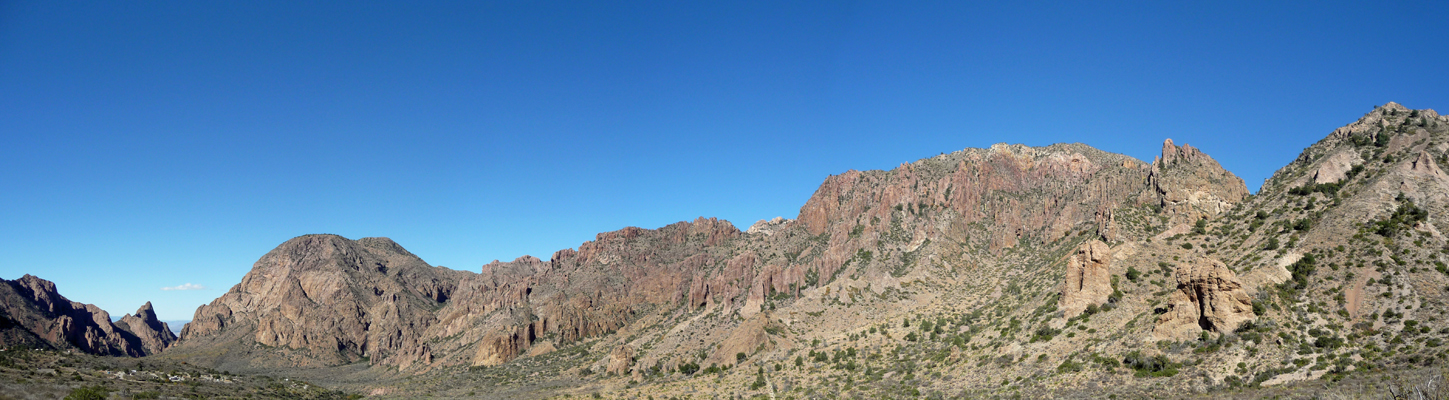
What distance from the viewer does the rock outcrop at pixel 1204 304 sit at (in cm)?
4966

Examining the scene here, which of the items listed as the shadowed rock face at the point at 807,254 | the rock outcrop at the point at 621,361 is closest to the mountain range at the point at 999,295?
the rock outcrop at the point at 621,361

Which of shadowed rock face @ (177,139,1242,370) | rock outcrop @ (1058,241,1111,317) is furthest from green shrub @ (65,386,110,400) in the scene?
rock outcrop @ (1058,241,1111,317)

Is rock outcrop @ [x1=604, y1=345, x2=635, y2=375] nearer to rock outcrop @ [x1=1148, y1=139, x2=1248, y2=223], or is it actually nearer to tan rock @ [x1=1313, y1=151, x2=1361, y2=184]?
rock outcrop @ [x1=1148, y1=139, x2=1248, y2=223]

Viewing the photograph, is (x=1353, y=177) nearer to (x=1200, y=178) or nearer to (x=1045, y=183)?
(x=1200, y=178)

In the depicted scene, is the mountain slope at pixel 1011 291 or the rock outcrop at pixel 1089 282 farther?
the rock outcrop at pixel 1089 282

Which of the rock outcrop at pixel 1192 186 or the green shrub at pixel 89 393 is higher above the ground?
the rock outcrop at pixel 1192 186

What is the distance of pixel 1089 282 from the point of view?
217 ft

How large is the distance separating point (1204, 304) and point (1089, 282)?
1498 cm

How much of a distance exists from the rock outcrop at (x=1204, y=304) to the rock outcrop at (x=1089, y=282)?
36.4ft

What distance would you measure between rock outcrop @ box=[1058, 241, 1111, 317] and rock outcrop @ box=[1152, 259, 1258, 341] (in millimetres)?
11086

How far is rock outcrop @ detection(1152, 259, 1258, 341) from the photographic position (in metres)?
49.7

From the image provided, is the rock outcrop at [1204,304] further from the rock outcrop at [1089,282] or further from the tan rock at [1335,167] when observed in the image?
the tan rock at [1335,167]

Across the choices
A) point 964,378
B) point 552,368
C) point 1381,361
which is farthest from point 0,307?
point 1381,361

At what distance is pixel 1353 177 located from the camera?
6369 cm
